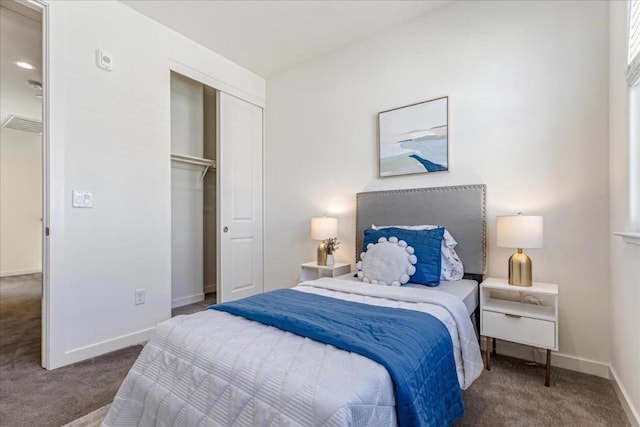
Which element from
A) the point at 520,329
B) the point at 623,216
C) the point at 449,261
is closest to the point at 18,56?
the point at 449,261

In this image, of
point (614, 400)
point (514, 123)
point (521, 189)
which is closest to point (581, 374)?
point (614, 400)

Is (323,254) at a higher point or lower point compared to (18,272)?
higher

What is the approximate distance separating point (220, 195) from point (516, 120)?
2846mm

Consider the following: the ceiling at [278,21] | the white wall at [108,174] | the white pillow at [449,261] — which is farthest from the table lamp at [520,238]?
the white wall at [108,174]

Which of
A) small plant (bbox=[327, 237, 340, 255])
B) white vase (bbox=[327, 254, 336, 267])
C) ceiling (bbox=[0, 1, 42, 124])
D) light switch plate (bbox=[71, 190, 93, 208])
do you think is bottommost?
white vase (bbox=[327, 254, 336, 267])

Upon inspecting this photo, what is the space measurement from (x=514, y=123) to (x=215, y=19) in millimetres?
2685

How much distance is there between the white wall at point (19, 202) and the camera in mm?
5449

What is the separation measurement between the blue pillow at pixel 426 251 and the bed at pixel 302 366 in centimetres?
26

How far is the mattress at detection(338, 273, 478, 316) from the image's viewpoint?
1.95 meters

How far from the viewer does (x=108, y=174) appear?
2.50m

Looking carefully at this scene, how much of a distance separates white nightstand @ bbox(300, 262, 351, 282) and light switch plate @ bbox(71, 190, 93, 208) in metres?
1.88

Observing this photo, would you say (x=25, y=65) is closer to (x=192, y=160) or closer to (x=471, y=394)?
(x=192, y=160)

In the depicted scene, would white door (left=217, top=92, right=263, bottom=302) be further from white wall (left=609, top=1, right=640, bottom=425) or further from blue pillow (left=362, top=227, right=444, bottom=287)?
→ white wall (left=609, top=1, right=640, bottom=425)

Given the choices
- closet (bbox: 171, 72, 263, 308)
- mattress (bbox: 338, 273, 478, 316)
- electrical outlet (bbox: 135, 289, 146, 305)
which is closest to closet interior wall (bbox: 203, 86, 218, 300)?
closet (bbox: 171, 72, 263, 308)
